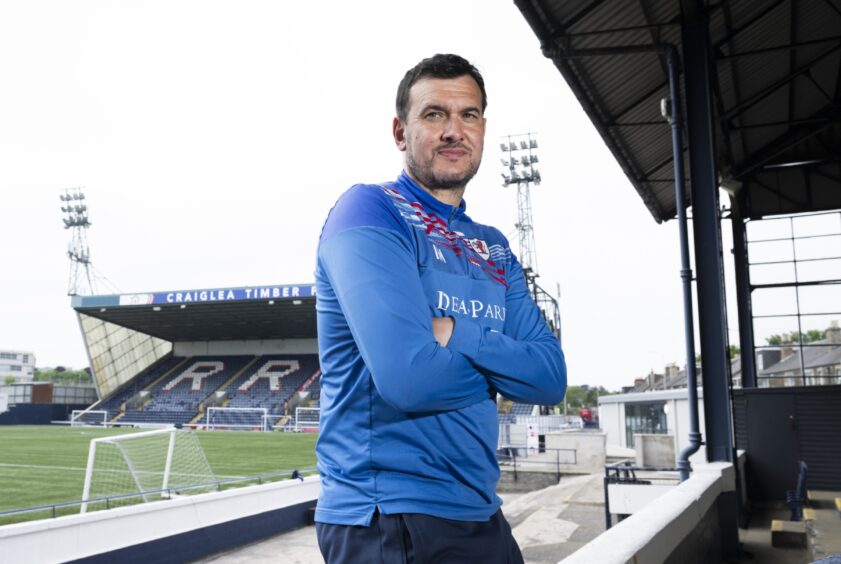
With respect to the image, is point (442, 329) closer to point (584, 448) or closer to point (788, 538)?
point (788, 538)

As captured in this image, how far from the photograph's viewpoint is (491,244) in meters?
1.74

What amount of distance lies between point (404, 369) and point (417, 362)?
30mm

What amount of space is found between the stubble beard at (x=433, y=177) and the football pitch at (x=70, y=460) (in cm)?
1609

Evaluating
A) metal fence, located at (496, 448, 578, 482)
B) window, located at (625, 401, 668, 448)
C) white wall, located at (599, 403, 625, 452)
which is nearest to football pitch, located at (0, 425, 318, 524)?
metal fence, located at (496, 448, 578, 482)

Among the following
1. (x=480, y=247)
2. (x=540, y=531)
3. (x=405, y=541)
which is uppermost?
(x=480, y=247)

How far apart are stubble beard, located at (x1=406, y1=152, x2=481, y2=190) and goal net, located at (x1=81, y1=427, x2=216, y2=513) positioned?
35.7ft

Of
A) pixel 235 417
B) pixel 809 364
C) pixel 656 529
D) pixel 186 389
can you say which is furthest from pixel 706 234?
pixel 186 389

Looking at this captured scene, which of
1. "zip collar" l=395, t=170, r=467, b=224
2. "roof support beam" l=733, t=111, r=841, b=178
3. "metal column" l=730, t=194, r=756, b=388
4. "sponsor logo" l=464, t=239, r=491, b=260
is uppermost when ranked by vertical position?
"roof support beam" l=733, t=111, r=841, b=178

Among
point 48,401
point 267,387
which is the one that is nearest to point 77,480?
point 267,387

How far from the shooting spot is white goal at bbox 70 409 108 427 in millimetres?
48625

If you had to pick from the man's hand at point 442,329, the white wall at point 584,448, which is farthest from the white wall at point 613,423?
the man's hand at point 442,329

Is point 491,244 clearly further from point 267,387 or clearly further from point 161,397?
point 161,397

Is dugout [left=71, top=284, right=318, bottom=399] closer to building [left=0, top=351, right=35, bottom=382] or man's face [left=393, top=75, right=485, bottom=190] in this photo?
man's face [left=393, top=75, right=485, bottom=190]

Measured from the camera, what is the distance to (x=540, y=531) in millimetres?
12984
